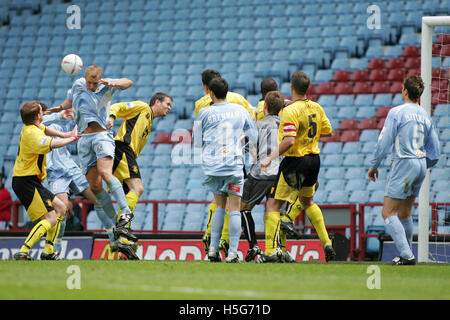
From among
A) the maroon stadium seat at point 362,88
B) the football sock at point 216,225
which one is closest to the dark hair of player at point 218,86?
the football sock at point 216,225

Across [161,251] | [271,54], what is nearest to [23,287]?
[161,251]

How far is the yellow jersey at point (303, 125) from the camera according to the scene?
7.60 metres

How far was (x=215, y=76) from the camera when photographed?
27.1ft

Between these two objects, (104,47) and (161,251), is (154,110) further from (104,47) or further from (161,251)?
(104,47)

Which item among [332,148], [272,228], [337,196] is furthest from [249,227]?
[332,148]

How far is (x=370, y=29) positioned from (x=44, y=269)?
13274mm

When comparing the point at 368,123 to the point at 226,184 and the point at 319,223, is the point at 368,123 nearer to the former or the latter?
the point at 319,223

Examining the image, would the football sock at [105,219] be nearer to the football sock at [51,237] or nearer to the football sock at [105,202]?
the football sock at [105,202]

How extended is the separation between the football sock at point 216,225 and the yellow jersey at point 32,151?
2.06m

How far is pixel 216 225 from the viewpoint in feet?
25.2

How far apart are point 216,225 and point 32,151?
7.54 ft

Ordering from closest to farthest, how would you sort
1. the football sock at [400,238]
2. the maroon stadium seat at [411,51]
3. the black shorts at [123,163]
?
1. the football sock at [400,238]
2. the black shorts at [123,163]
3. the maroon stadium seat at [411,51]

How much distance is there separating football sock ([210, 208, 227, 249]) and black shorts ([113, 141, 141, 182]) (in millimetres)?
1571
